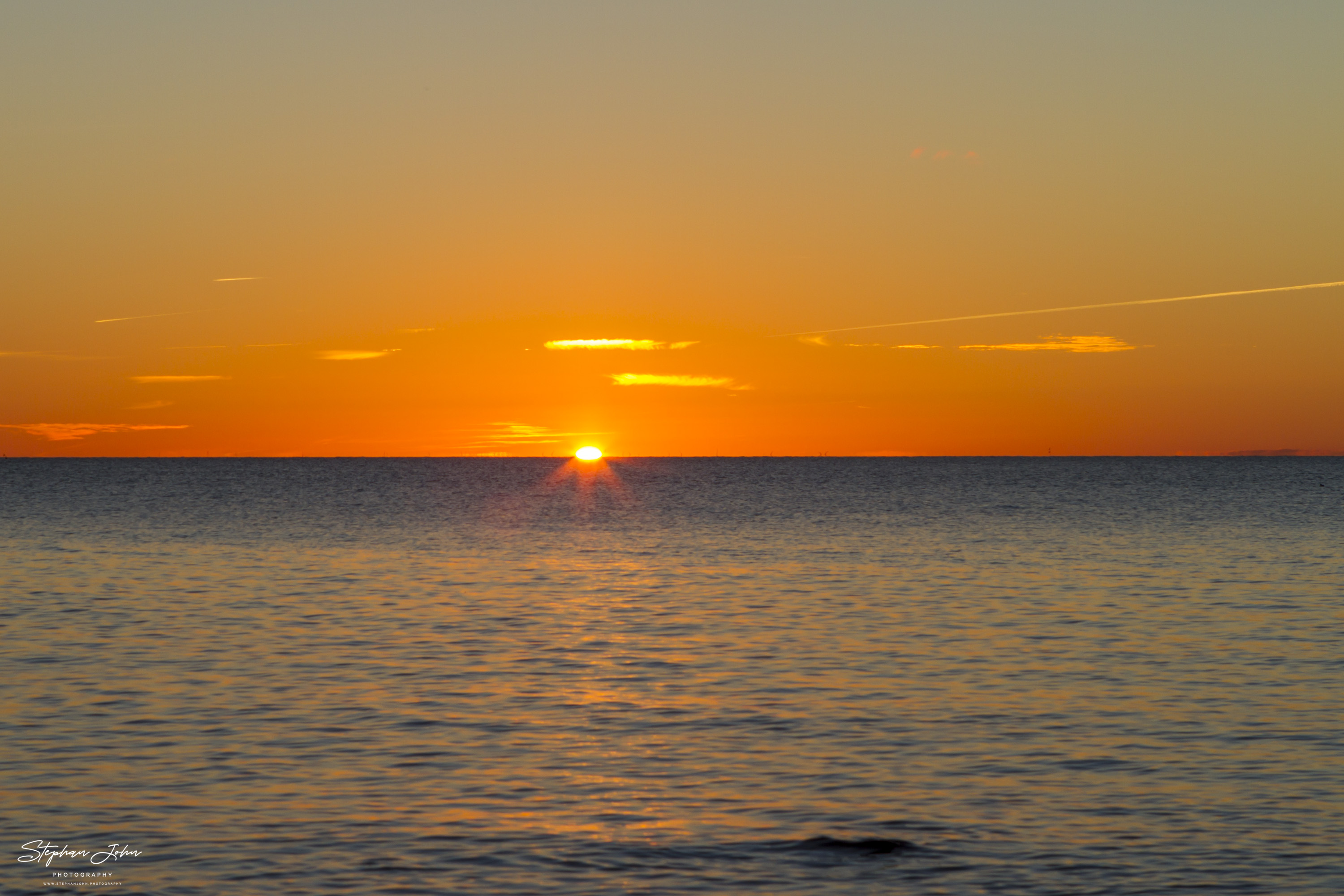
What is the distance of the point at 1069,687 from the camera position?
26.8 meters

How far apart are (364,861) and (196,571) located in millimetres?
38234

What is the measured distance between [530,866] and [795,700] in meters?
10.4

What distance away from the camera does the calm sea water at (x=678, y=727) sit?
15906 mm

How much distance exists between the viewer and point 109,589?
44.4 m

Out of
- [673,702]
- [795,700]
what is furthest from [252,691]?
[795,700]

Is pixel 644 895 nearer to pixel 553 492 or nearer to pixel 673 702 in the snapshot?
pixel 673 702

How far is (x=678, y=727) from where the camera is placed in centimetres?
2308

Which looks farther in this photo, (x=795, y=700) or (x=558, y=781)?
(x=795, y=700)

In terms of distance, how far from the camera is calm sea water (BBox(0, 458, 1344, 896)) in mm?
15906

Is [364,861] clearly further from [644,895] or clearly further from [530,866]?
[644,895]

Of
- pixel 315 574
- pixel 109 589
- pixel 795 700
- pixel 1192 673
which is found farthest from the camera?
pixel 315 574

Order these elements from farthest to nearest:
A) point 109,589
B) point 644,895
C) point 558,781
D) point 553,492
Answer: point 553,492, point 109,589, point 558,781, point 644,895

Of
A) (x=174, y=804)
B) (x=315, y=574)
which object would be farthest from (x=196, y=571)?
(x=174, y=804)

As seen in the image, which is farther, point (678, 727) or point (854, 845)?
point (678, 727)
